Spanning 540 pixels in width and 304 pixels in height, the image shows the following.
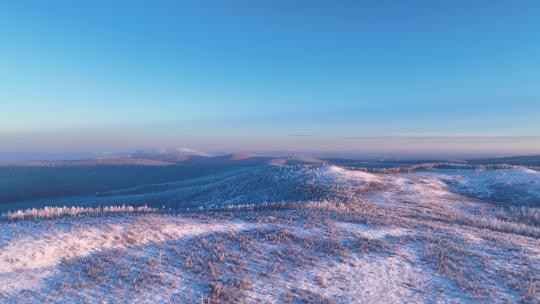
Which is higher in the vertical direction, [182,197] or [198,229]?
[198,229]

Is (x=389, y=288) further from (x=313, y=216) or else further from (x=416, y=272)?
(x=313, y=216)

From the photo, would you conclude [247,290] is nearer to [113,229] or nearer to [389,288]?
[389,288]

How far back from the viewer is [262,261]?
11.1 meters

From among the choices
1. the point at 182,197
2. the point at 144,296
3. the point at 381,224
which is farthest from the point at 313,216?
the point at 182,197

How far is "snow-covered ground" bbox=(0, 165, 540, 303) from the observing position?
891cm

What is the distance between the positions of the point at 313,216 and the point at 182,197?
27.1 meters

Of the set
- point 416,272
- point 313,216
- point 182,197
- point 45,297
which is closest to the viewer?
point 45,297

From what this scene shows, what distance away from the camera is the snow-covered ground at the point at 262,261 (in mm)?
8906

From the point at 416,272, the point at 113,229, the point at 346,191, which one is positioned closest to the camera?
the point at 416,272

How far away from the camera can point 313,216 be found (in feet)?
59.4

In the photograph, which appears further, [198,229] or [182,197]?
[182,197]

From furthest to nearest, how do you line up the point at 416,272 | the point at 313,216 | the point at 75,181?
the point at 75,181 < the point at 313,216 < the point at 416,272

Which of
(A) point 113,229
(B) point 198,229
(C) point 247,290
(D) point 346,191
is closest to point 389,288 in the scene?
(C) point 247,290

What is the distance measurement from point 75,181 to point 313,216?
94754 millimetres
